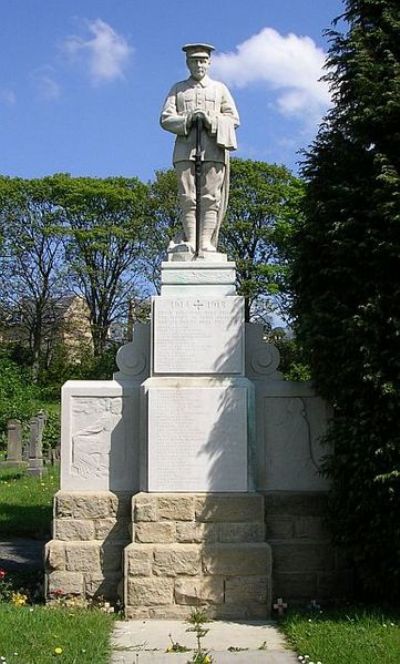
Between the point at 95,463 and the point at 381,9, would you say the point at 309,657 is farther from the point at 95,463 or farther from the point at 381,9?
the point at 381,9

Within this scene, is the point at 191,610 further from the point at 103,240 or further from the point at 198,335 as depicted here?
the point at 103,240

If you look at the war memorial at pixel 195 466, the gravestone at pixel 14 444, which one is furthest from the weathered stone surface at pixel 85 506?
the gravestone at pixel 14 444

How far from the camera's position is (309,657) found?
5789 millimetres

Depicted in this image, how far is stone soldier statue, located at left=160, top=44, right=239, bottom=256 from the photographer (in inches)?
322

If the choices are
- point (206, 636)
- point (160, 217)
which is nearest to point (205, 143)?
point (206, 636)

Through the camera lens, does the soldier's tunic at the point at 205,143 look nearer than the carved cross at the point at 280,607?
No

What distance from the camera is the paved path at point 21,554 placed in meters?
9.32

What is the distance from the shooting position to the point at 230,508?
7.45 m

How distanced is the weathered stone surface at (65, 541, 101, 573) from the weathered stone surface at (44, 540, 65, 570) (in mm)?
39

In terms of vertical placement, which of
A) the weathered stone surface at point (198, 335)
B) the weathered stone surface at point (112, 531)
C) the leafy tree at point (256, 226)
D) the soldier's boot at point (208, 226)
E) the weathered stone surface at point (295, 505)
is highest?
the leafy tree at point (256, 226)

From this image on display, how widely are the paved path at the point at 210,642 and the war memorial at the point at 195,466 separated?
26 cm

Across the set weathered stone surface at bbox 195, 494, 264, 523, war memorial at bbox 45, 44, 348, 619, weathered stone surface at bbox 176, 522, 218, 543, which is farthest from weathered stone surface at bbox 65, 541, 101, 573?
weathered stone surface at bbox 195, 494, 264, 523

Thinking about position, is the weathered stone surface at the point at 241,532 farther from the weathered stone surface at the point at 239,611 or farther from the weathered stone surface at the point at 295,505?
the weathered stone surface at the point at 239,611

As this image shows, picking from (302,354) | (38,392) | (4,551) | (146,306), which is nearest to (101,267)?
(146,306)
